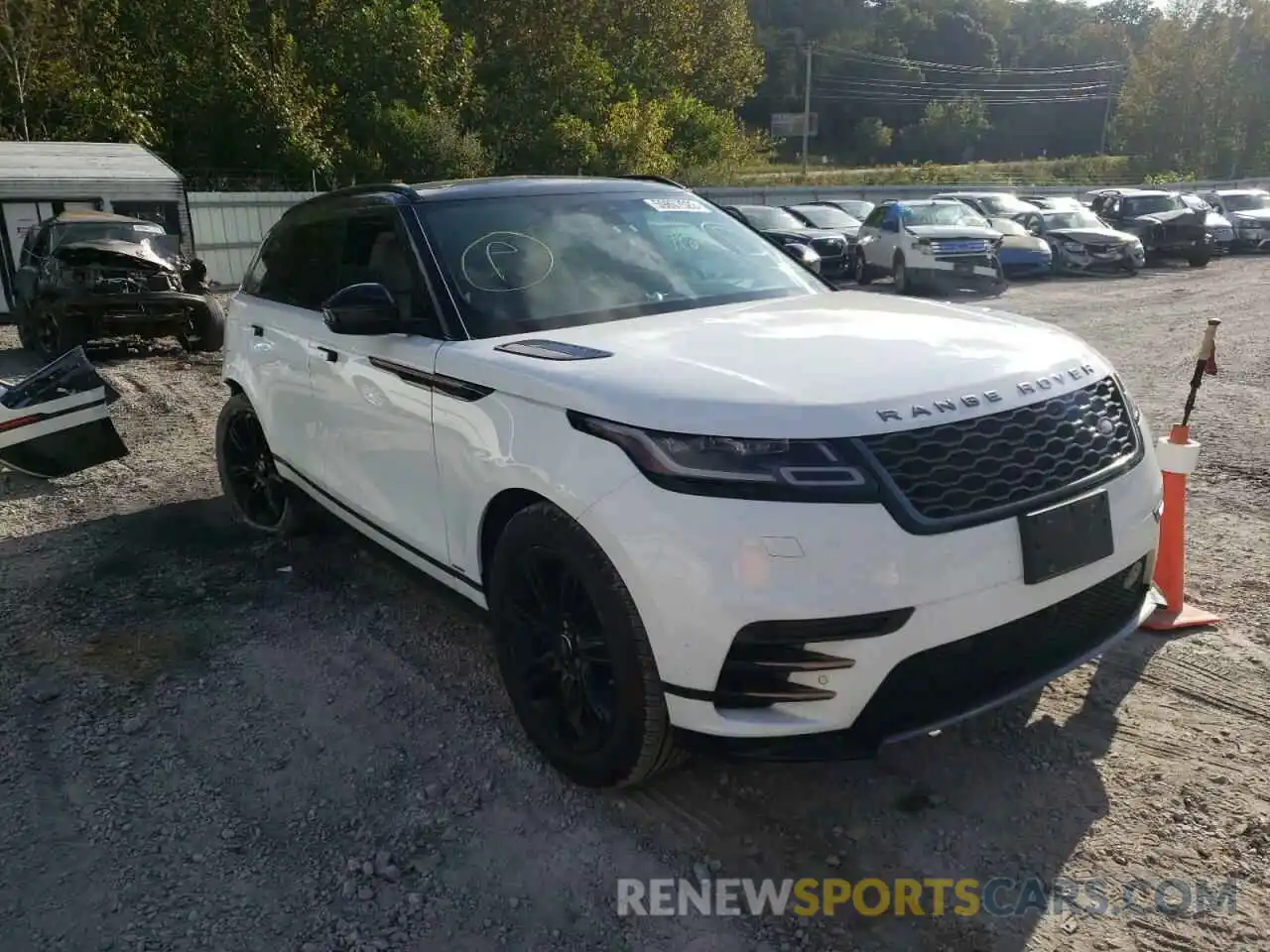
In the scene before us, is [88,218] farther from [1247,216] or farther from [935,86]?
[935,86]

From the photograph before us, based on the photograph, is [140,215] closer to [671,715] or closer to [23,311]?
[23,311]

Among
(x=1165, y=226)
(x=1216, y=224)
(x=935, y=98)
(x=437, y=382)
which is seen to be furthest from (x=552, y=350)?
(x=935, y=98)

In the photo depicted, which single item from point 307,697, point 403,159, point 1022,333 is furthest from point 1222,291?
point 403,159

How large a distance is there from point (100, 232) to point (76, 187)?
523cm

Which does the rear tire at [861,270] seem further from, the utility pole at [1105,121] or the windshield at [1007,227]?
the utility pole at [1105,121]

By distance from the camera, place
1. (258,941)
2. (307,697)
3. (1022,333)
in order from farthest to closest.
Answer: (307,697), (1022,333), (258,941)

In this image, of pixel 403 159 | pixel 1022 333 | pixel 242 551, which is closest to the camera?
pixel 1022 333

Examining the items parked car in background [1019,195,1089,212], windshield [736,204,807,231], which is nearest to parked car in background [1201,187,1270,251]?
parked car in background [1019,195,1089,212]

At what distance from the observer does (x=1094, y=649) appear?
Result: 2.84 metres

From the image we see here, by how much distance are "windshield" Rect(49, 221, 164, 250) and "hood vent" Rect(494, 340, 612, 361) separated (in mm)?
10855

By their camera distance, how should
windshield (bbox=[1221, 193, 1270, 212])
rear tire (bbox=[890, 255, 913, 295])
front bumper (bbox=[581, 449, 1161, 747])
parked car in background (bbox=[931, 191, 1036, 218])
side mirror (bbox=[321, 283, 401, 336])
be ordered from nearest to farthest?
front bumper (bbox=[581, 449, 1161, 747]) → side mirror (bbox=[321, 283, 401, 336]) → rear tire (bbox=[890, 255, 913, 295]) → parked car in background (bbox=[931, 191, 1036, 218]) → windshield (bbox=[1221, 193, 1270, 212])

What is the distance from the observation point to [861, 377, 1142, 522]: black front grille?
96.6 inches

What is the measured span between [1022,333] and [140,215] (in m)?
17.5

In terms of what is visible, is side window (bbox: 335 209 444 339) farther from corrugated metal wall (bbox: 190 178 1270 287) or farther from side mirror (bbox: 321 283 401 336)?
corrugated metal wall (bbox: 190 178 1270 287)
